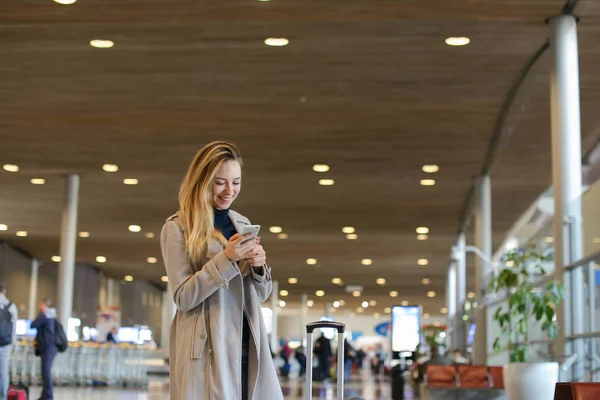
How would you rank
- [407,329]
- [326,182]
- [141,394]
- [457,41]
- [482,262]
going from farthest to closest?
[407,329]
[326,182]
[482,262]
[141,394]
[457,41]

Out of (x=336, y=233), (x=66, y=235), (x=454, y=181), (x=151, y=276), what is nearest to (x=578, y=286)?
(x=454, y=181)

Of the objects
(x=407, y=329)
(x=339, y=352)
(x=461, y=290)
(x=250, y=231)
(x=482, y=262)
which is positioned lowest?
(x=339, y=352)

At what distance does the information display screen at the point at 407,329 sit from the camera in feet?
70.0

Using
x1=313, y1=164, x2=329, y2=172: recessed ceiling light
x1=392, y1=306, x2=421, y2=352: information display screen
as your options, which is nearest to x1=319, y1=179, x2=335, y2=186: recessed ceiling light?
x1=313, y1=164, x2=329, y2=172: recessed ceiling light

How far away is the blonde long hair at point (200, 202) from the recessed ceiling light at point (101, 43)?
9.22 metres

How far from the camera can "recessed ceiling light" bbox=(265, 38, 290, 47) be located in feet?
37.6

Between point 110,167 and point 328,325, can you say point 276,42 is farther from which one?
point 110,167

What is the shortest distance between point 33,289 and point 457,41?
1017 inches

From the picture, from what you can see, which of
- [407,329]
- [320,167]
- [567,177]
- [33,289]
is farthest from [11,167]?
[33,289]

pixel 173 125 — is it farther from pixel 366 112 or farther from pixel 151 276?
pixel 151 276

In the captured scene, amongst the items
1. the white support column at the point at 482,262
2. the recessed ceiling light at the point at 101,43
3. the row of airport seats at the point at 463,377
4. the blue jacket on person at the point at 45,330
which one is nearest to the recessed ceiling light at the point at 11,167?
the blue jacket on person at the point at 45,330

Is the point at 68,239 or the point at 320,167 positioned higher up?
the point at 320,167

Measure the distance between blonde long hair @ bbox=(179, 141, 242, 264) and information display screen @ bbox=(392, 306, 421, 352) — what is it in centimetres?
1883

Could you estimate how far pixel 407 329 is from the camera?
847 inches
